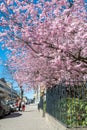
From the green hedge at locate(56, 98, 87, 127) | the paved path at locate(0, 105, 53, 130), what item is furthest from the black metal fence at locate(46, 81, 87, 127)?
the paved path at locate(0, 105, 53, 130)

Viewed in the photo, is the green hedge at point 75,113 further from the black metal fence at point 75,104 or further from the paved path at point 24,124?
the paved path at point 24,124

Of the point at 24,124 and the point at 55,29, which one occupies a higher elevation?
the point at 55,29

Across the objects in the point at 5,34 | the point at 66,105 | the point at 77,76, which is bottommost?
the point at 66,105

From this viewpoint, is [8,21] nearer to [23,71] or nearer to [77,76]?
[77,76]

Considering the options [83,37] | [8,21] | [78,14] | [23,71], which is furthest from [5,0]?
[23,71]

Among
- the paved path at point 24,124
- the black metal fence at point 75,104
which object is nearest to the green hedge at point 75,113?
the black metal fence at point 75,104

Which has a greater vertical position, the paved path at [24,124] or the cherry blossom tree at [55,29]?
the cherry blossom tree at [55,29]

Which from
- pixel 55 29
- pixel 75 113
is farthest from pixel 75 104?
pixel 55 29

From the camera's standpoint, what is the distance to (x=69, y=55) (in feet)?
31.4

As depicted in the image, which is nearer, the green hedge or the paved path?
the green hedge

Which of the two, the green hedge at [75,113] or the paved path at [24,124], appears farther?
the paved path at [24,124]

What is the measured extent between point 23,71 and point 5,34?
42.0ft

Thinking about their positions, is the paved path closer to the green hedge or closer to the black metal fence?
the black metal fence

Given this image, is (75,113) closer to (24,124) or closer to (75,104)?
(75,104)
